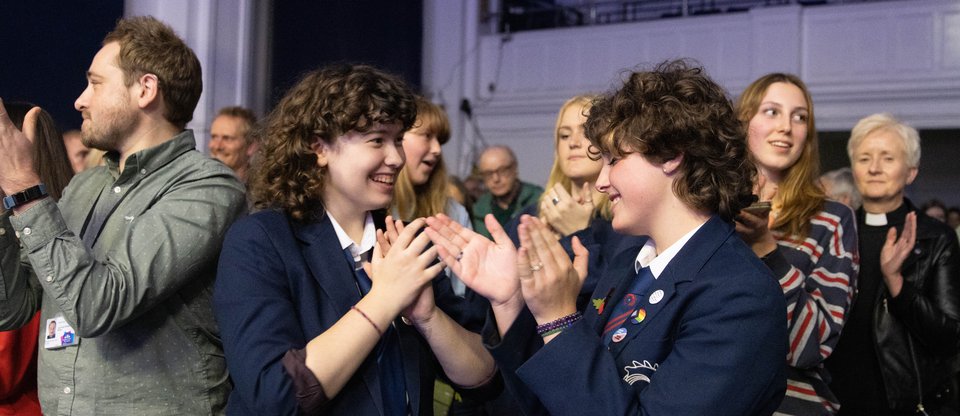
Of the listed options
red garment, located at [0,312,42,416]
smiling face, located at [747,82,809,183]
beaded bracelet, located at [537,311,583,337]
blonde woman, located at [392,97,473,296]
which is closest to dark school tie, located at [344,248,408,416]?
beaded bracelet, located at [537,311,583,337]

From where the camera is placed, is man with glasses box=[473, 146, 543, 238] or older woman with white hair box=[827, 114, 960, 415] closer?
older woman with white hair box=[827, 114, 960, 415]

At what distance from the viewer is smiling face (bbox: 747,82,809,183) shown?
2758 millimetres

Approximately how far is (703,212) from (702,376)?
0.35m

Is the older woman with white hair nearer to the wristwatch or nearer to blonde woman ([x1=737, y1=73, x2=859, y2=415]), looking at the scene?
blonde woman ([x1=737, y1=73, x2=859, y2=415])

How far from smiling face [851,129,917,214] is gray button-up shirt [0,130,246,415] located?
2.53 metres

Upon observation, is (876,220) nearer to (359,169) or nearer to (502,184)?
(359,169)

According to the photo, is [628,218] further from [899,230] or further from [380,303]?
[899,230]

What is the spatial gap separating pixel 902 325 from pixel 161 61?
8.33 feet

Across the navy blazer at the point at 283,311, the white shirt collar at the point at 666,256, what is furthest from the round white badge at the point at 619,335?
the navy blazer at the point at 283,311

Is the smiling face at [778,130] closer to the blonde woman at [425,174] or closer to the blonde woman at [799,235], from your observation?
the blonde woman at [799,235]

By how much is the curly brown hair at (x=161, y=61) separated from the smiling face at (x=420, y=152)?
1314 millimetres

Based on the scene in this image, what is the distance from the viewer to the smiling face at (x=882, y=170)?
3646mm

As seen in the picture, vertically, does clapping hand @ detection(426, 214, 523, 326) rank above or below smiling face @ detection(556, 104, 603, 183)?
below

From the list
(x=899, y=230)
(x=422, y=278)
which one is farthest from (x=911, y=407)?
(x=422, y=278)
